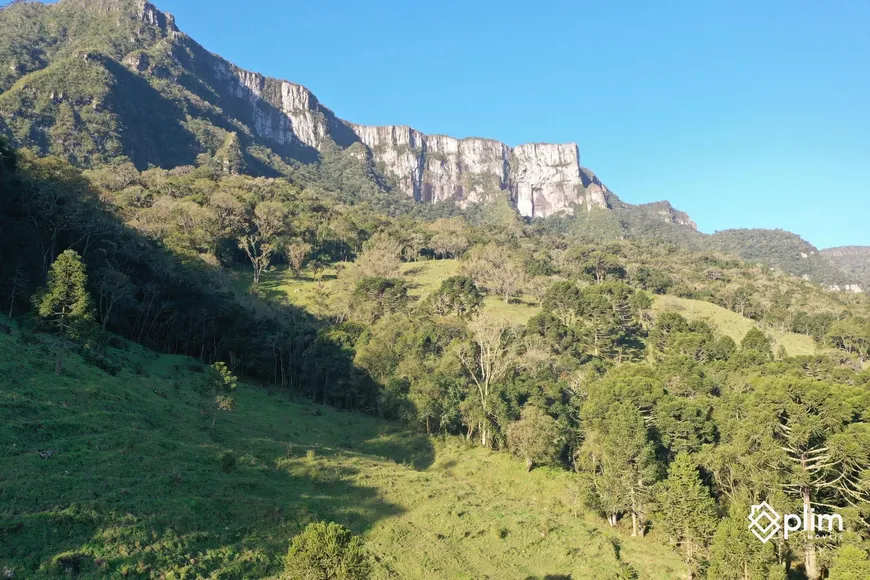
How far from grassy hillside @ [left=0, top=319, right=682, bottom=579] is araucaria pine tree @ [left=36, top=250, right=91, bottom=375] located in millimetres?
1776

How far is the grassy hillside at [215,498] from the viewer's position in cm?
1495

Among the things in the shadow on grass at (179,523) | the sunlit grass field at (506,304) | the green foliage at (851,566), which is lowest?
the green foliage at (851,566)

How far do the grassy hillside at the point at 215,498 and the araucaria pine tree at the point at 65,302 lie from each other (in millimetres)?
1776

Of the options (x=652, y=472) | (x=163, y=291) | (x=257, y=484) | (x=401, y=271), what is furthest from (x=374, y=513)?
(x=401, y=271)

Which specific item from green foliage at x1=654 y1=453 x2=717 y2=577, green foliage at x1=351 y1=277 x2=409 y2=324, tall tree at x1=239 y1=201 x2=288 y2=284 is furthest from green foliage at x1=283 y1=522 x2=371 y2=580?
tall tree at x1=239 y1=201 x2=288 y2=284

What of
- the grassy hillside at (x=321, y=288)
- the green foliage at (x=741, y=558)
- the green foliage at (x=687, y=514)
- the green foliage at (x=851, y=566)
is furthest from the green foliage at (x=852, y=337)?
the green foliage at (x=851, y=566)

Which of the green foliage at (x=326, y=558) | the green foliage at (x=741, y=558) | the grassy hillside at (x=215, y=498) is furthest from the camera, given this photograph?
Answer: the green foliage at (x=741, y=558)

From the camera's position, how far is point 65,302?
29422 millimetres

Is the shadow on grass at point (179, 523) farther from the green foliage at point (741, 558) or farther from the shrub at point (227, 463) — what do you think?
the green foliage at point (741, 558)

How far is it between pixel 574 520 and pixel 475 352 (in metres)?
21.0

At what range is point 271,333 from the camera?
183ft

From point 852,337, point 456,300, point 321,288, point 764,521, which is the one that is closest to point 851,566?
point 764,521

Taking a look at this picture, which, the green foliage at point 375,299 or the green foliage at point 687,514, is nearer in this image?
the green foliage at point 687,514

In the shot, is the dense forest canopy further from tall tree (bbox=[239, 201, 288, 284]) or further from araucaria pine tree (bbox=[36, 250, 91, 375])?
tall tree (bbox=[239, 201, 288, 284])
